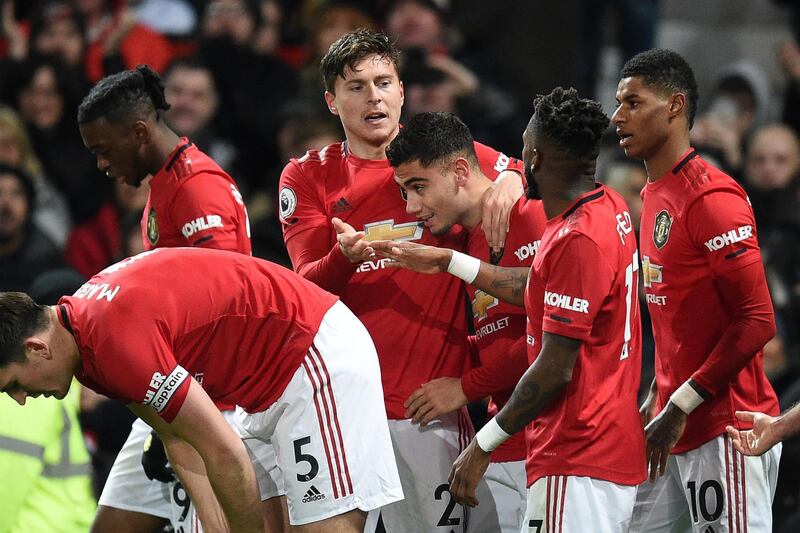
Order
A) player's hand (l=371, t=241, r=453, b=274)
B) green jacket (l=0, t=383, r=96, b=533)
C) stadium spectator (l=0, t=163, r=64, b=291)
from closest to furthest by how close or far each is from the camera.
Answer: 1. player's hand (l=371, t=241, r=453, b=274)
2. green jacket (l=0, t=383, r=96, b=533)
3. stadium spectator (l=0, t=163, r=64, b=291)

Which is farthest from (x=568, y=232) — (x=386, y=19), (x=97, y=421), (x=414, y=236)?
(x=386, y=19)

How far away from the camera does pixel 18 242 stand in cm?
840

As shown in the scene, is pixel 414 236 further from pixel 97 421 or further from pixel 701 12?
pixel 701 12

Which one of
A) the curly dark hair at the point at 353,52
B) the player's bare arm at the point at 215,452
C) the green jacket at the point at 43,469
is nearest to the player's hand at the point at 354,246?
the curly dark hair at the point at 353,52

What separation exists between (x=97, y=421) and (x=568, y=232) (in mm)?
3905

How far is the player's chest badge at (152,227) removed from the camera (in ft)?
18.0

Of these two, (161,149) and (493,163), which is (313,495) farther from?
(161,149)

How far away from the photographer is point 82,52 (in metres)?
10.1

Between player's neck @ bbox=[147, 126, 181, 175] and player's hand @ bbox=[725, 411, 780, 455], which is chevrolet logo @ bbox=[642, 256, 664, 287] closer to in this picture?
player's hand @ bbox=[725, 411, 780, 455]

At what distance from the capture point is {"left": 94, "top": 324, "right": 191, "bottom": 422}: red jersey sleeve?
4.10 meters

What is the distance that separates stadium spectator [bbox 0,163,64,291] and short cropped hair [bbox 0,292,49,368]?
430cm

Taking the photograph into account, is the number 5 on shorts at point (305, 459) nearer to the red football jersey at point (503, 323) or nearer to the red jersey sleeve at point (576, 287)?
the red football jersey at point (503, 323)

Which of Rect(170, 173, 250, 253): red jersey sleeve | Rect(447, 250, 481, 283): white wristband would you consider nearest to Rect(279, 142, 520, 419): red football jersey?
Rect(170, 173, 250, 253): red jersey sleeve

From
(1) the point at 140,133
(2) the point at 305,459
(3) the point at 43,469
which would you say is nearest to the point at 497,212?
Result: (2) the point at 305,459
